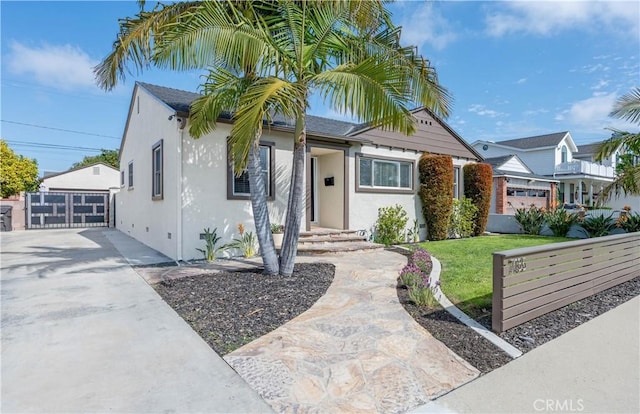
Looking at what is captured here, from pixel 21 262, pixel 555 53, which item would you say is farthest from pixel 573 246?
pixel 21 262

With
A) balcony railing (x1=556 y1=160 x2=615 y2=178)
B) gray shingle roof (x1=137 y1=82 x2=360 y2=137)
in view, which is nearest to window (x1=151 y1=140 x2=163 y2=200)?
gray shingle roof (x1=137 y1=82 x2=360 y2=137)

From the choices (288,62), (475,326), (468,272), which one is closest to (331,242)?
(468,272)

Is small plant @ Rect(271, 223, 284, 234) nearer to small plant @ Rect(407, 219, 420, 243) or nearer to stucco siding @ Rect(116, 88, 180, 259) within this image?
stucco siding @ Rect(116, 88, 180, 259)

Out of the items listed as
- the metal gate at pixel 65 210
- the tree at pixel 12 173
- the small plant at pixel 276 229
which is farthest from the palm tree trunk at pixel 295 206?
the tree at pixel 12 173

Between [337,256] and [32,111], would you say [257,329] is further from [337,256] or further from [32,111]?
[32,111]

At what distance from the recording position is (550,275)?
14.1ft

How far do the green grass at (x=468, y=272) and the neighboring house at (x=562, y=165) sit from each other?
801 inches

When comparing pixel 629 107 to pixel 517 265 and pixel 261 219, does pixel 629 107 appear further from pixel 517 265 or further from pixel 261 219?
pixel 261 219

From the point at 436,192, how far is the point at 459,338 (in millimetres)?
8680

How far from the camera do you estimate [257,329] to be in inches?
148

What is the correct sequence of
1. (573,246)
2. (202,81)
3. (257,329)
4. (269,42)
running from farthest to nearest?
(202,81) < (269,42) < (573,246) < (257,329)

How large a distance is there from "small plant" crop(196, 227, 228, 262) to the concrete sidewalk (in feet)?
20.3

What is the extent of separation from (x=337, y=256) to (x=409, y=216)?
470 centimetres

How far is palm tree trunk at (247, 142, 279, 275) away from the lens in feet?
19.7
